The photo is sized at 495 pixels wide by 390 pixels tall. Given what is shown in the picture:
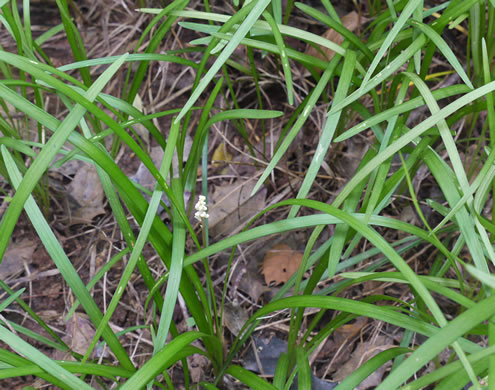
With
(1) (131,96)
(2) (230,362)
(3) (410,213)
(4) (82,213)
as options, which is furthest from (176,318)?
(3) (410,213)

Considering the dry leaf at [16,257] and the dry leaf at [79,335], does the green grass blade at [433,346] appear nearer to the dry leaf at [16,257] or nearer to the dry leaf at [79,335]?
the dry leaf at [79,335]

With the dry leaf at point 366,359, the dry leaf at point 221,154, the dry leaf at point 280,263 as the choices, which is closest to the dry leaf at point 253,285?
the dry leaf at point 280,263

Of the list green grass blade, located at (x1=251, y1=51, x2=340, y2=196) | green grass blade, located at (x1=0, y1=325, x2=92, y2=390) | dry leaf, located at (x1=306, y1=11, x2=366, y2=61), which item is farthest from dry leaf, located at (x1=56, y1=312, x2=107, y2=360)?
dry leaf, located at (x1=306, y1=11, x2=366, y2=61)

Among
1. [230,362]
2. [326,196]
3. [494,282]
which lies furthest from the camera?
[326,196]

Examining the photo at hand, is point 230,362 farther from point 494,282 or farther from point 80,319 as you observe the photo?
→ point 494,282

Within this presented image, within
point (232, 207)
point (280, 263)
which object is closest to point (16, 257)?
point (232, 207)

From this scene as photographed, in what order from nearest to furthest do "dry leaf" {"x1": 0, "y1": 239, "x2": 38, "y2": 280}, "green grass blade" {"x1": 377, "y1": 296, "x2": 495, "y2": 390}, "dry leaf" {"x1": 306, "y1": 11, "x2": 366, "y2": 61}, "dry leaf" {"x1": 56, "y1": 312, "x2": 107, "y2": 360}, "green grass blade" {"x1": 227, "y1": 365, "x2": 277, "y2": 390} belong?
1. "green grass blade" {"x1": 377, "y1": 296, "x2": 495, "y2": 390}
2. "green grass blade" {"x1": 227, "y1": 365, "x2": 277, "y2": 390}
3. "dry leaf" {"x1": 56, "y1": 312, "x2": 107, "y2": 360}
4. "dry leaf" {"x1": 0, "y1": 239, "x2": 38, "y2": 280}
5. "dry leaf" {"x1": 306, "y1": 11, "x2": 366, "y2": 61}

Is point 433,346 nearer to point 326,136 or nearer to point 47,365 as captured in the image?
point 326,136

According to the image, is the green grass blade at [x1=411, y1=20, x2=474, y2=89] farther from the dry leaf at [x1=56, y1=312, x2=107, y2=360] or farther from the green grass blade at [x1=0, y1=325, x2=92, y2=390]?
the dry leaf at [x1=56, y1=312, x2=107, y2=360]

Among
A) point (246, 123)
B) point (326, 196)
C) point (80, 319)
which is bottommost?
point (80, 319)
